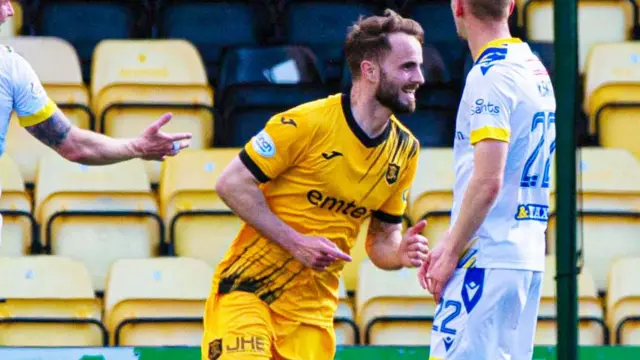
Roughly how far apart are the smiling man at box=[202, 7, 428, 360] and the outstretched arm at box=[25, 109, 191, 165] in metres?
0.36

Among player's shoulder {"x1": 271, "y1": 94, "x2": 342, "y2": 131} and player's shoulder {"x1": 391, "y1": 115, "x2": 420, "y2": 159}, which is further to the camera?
player's shoulder {"x1": 391, "y1": 115, "x2": 420, "y2": 159}

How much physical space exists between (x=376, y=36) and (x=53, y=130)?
1351 mm

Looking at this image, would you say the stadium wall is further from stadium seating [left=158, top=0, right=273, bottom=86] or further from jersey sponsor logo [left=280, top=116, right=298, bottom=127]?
stadium seating [left=158, top=0, right=273, bottom=86]

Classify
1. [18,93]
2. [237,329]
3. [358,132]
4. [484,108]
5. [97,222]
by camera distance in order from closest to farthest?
[484,108] → [18,93] → [237,329] → [358,132] → [97,222]

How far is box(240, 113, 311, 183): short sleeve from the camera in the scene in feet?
19.4

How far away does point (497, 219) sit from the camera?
523 centimetres

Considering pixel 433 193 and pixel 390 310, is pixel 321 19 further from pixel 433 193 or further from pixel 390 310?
pixel 390 310

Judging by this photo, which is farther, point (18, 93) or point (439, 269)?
point (18, 93)

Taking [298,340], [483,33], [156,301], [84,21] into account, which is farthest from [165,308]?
[84,21]

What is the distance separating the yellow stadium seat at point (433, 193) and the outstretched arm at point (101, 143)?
9.34 ft

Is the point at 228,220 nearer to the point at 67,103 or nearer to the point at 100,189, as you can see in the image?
the point at 100,189

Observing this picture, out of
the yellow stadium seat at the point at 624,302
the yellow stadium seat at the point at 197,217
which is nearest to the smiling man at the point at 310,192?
the yellow stadium seat at the point at 624,302

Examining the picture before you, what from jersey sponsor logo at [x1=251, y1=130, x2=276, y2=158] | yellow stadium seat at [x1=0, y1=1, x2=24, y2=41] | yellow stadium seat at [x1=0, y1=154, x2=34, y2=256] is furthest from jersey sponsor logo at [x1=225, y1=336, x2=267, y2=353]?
yellow stadium seat at [x1=0, y1=1, x2=24, y2=41]

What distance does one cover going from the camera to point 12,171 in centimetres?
846
